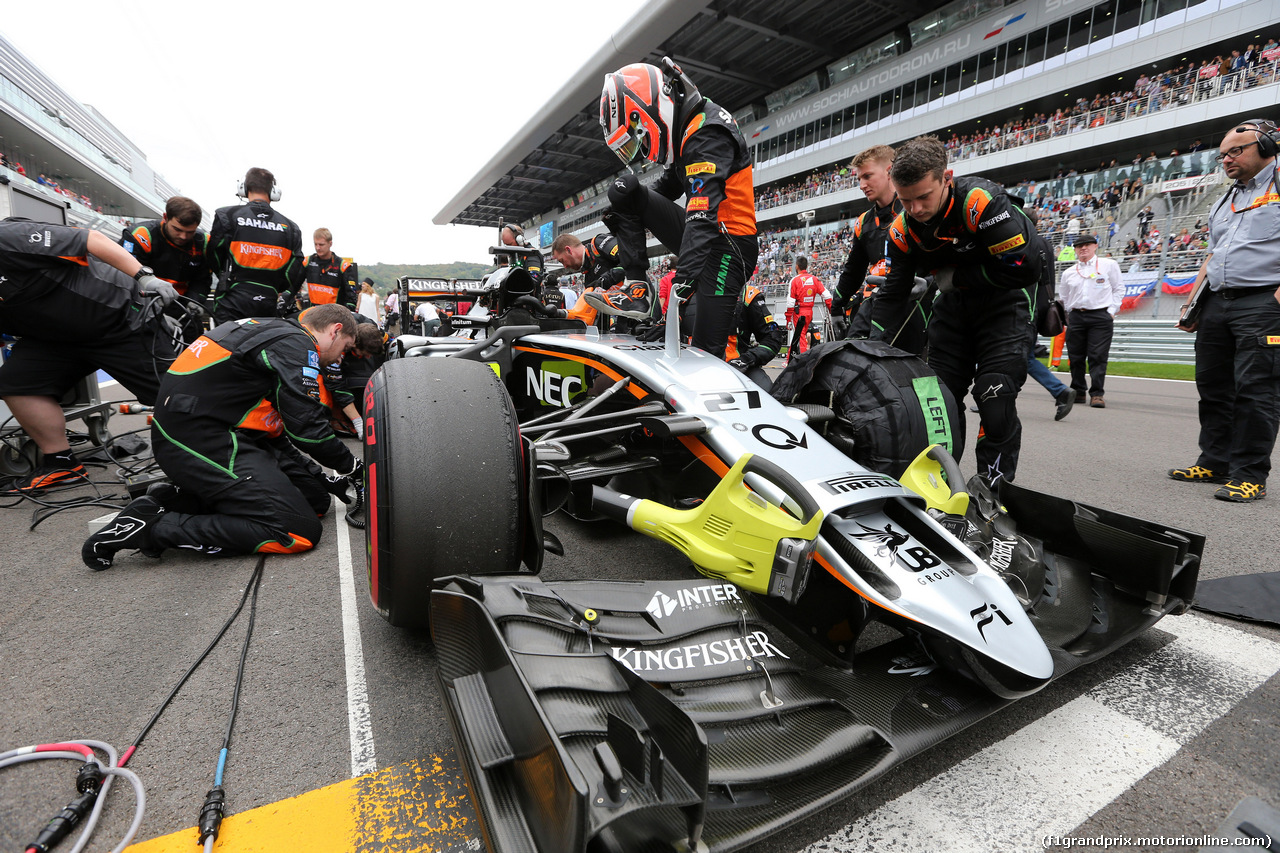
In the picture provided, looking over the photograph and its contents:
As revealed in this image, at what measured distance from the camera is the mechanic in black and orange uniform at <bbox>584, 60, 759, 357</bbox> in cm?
280

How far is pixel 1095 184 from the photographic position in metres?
20.3

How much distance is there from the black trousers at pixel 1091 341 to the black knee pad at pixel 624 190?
5935mm

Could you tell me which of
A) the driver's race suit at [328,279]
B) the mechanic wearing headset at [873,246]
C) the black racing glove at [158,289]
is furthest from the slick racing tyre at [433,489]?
the driver's race suit at [328,279]

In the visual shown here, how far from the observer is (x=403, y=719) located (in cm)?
156

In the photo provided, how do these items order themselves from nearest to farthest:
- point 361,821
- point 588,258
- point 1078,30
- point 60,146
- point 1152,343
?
point 361,821
point 588,258
point 1152,343
point 1078,30
point 60,146

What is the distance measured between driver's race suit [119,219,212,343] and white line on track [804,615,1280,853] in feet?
18.8

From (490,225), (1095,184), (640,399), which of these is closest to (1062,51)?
(1095,184)

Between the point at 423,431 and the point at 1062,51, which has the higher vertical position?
the point at 1062,51

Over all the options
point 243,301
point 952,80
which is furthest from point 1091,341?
point 952,80

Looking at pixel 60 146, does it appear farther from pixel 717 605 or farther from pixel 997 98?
pixel 997 98

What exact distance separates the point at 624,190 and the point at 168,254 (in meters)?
3.89

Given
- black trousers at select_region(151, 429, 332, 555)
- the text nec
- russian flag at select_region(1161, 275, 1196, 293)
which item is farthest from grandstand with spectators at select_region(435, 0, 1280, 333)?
black trousers at select_region(151, 429, 332, 555)

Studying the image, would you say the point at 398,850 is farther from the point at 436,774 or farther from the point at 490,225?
the point at 490,225

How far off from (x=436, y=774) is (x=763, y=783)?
2.50 ft
